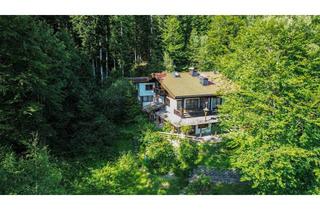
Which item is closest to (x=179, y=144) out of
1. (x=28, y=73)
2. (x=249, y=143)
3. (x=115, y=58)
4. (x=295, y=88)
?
(x=249, y=143)

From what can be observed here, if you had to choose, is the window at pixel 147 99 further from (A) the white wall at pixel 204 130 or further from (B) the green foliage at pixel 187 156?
(B) the green foliage at pixel 187 156

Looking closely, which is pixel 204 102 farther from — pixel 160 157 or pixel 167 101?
pixel 160 157

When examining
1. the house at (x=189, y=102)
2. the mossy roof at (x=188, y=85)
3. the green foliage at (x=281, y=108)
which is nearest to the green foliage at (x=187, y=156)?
the house at (x=189, y=102)

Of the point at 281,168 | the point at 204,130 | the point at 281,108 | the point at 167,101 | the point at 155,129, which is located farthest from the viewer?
the point at 167,101

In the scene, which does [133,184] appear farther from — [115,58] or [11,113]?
[115,58]

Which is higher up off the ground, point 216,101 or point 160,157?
point 216,101

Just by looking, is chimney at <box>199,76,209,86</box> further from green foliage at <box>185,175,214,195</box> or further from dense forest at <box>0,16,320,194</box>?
green foliage at <box>185,175,214,195</box>

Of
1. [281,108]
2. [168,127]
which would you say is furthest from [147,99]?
[281,108]
